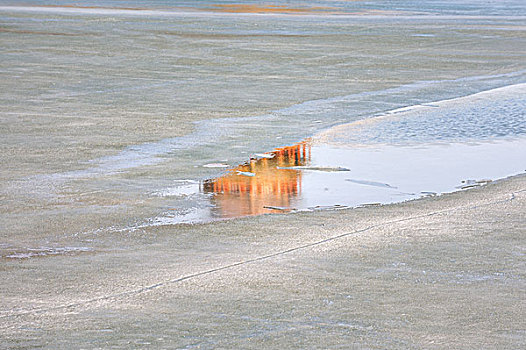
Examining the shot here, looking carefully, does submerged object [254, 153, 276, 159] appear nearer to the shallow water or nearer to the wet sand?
the shallow water

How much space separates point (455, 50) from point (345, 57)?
12.0 ft

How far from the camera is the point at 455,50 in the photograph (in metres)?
22.4

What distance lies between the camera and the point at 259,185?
816cm

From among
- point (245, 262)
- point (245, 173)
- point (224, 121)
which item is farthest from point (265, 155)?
point (245, 262)

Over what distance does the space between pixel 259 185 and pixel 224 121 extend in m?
3.75

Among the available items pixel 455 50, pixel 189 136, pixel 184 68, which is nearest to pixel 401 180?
pixel 189 136

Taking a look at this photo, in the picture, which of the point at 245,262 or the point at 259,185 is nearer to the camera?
the point at 245,262

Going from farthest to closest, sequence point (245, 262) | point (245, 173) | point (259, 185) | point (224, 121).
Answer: point (224, 121)
point (245, 173)
point (259, 185)
point (245, 262)

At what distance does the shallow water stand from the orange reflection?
4cm

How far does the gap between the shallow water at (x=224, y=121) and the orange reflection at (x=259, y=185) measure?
0.12ft

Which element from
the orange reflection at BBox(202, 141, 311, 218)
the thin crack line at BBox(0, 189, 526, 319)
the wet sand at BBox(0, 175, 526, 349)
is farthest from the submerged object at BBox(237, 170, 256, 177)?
the thin crack line at BBox(0, 189, 526, 319)

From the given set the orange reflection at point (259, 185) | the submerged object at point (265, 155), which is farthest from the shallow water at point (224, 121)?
the submerged object at point (265, 155)

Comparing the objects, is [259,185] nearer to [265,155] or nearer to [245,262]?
[265,155]

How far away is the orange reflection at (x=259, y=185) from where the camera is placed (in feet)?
24.0
